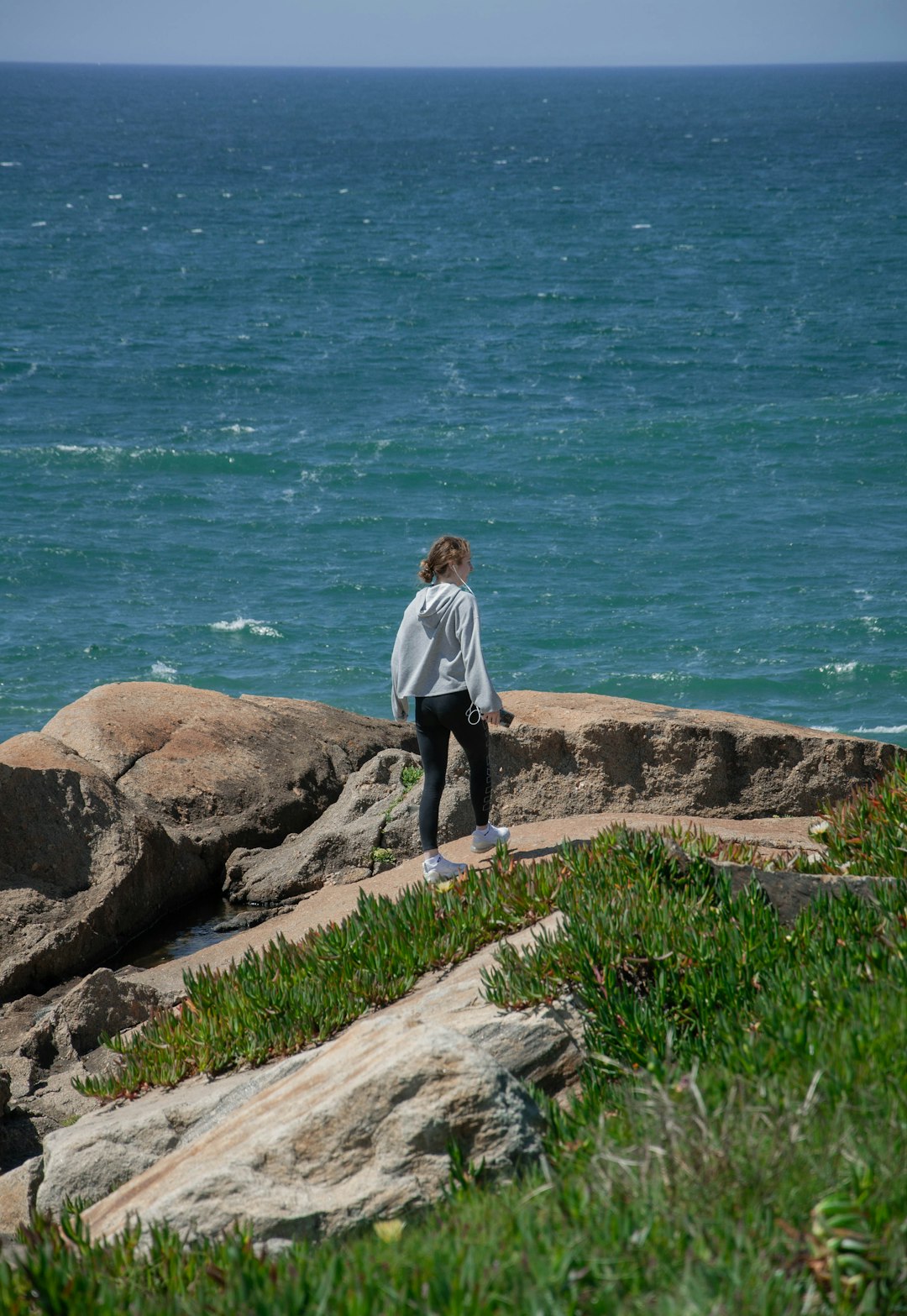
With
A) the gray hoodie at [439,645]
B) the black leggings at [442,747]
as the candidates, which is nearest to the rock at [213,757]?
the black leggings at [442,747]

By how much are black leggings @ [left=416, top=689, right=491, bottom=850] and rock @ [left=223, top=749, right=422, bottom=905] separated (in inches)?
84.9

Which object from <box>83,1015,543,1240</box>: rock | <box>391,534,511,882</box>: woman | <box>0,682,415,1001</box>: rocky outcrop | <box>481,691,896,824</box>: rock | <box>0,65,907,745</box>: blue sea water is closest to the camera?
<box>83,1015,543,1240</box>: rock

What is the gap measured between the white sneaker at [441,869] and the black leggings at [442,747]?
4.1 inches

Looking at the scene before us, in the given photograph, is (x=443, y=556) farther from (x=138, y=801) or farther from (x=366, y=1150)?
(x=138, y=801)

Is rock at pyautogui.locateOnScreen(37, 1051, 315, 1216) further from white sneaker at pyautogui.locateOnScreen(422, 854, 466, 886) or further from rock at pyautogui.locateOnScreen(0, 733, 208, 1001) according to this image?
rock at pyautogui.locateOnScreen(0, 733, 208, 1001)

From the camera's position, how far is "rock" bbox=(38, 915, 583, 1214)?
5000mm

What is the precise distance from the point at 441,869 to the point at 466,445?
3010 centimetres

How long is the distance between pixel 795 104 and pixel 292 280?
151m

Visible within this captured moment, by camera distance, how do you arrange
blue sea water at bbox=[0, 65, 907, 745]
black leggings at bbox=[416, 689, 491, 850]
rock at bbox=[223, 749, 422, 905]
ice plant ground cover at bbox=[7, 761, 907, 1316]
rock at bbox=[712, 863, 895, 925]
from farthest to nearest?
blue sea water at bbox=[0, 65, 907, 745], rock at bbox=[223, 749, 422, 905], black leggings at bbox=[416, 689, 491, 850], rock at bbox=[712, 863, 895, 925], ice plant ground cover at bbox=[7, 761, 907, 1316]

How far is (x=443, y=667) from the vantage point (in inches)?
305

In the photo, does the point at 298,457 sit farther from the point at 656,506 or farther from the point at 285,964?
the point at 285,964

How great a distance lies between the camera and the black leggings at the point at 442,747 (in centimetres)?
778

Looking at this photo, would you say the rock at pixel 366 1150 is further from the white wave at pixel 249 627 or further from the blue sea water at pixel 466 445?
the white wave at pixel 249 627

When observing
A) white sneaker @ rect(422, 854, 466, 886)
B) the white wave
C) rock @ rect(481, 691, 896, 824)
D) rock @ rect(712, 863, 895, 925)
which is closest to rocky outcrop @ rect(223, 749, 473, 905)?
rock @ rect(481, 691, 896, 824)
